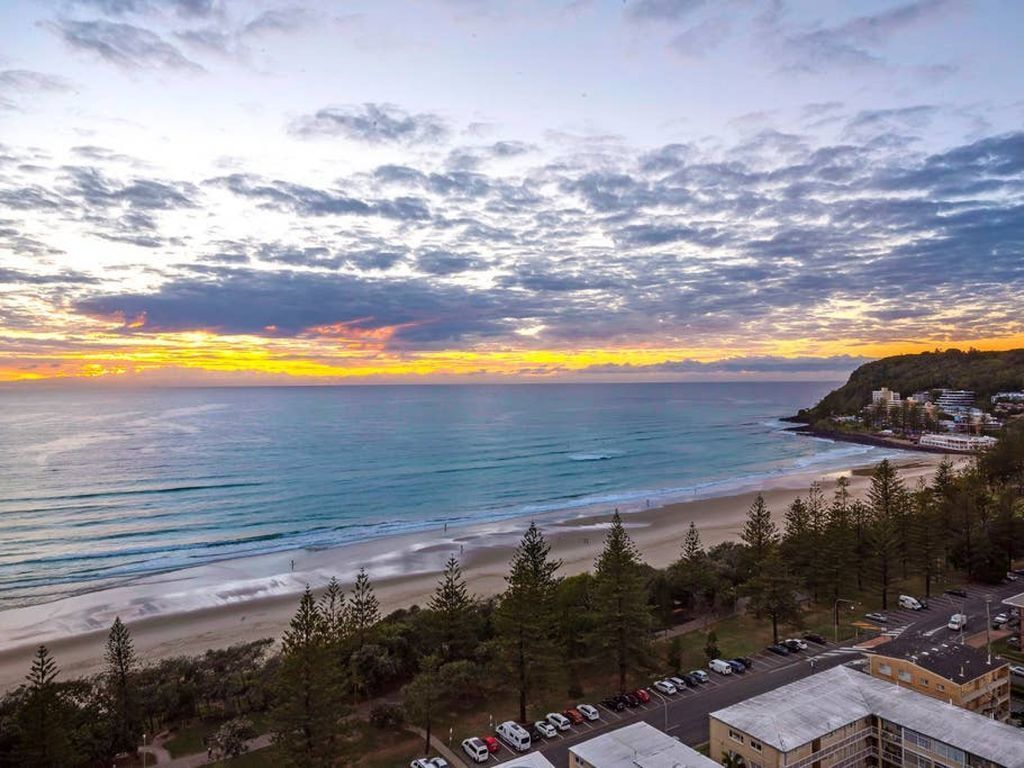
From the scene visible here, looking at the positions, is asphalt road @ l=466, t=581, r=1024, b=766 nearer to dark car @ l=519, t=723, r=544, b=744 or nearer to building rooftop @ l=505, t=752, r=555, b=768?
dark car @ l=519, t=723, r=544, b=744

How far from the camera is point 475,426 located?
148 metres

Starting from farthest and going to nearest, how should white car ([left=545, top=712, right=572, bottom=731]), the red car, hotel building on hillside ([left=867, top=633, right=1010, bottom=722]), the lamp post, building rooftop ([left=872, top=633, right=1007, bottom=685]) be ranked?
the lamp post
the red car
white car ([left=545, top=712, right=572, bottom=731])
building rooftop ([left=872, top=633, right=1007, bottom=685])
hotel building on hillside ([left=867, top=633, right=1010, bottom=722])

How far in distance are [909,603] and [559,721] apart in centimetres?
2425

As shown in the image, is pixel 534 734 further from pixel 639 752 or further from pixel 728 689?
pixel 728 689

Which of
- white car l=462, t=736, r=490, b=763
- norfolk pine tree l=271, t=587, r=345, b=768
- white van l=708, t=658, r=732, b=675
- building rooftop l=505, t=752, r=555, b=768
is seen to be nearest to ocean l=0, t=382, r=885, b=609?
norfolk pine tree l=271, t=587, r=345, b=768

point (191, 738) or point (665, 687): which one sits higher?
point (191, 738)

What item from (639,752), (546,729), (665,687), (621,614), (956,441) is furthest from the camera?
(956,441)

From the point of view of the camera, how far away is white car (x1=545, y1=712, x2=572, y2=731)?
77.2 feet

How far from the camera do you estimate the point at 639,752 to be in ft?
59.9

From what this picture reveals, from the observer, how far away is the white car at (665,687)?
26.2 metres

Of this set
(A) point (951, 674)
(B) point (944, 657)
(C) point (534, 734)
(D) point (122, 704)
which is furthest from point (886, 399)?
(D) point (122, 704)

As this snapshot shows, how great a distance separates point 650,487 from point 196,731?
205 ft

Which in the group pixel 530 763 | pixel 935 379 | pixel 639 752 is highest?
pixel 935 379

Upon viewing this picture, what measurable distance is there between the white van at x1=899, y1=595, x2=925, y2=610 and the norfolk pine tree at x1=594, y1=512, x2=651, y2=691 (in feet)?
60.4
